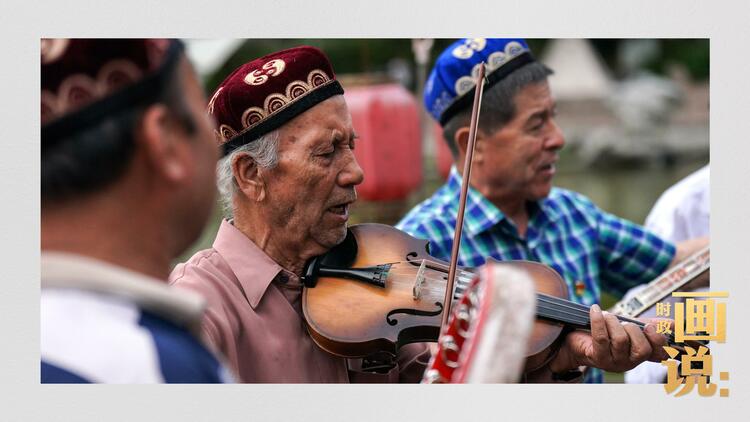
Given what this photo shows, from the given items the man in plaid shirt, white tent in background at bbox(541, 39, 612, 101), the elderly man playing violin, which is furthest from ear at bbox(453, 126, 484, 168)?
white tent in background at bbox(541, 39, 612, 101)

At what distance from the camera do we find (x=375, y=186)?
5.62m

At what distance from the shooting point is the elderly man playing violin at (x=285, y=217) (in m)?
2.05

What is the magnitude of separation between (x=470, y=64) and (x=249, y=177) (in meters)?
0.89

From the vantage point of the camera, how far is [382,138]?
18.5 ft

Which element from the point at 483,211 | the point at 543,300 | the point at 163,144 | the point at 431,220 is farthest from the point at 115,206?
the point at 483,211

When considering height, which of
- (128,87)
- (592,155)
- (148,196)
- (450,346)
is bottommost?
(450,346)

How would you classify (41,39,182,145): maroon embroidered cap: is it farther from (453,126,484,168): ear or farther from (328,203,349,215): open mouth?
(453,126,484,168): ear

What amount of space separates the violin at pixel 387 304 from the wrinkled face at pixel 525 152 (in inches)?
21.8

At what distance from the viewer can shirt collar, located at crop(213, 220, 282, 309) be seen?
2.06m

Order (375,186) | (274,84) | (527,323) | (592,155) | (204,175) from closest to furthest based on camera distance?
(527,323), (204,175), (274,84), (375,186), (592,155)

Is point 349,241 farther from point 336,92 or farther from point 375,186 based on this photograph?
point 375,186

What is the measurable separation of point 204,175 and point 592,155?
1041 centimetres

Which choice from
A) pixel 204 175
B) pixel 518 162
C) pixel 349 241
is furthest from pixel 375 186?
pixel 204 175

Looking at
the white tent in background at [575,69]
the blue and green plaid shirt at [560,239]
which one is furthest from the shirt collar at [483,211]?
the white tent in background at [575,69]
